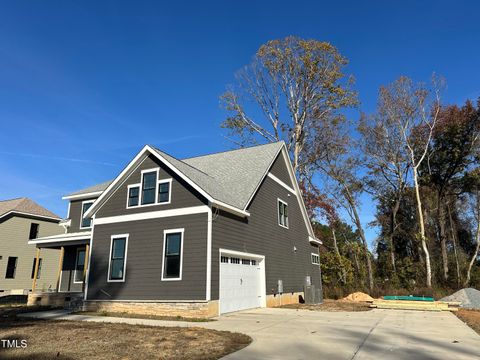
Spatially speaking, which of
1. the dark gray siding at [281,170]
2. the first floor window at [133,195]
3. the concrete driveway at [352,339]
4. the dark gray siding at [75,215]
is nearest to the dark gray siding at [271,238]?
the dark gray siding at [281,170]

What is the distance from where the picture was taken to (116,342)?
778 cm

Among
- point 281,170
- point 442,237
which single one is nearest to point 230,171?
point 281,170

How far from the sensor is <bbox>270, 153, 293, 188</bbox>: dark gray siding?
19.9 m

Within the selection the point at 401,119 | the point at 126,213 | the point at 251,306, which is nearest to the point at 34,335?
the point at 126,213

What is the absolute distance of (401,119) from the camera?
28.8 meters

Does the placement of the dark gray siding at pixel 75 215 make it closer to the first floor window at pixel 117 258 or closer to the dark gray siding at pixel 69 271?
the dark gray siding at pixel 69 271

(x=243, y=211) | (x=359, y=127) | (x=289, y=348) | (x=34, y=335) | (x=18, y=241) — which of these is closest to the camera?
(x=289, y=348)

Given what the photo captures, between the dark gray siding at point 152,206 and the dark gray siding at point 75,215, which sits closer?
the dark gray siding at point 152,206

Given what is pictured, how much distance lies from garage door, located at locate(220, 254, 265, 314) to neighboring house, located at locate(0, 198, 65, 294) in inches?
702

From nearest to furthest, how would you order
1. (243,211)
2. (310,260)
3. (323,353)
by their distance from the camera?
(323,353)
(243,211)
(310,260)

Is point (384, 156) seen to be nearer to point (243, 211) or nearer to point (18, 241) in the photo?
point (243, 211)

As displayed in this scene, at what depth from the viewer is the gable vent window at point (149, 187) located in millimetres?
15654

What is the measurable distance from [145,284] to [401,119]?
23.7 m

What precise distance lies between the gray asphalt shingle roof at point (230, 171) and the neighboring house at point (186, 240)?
6 cm
